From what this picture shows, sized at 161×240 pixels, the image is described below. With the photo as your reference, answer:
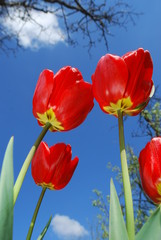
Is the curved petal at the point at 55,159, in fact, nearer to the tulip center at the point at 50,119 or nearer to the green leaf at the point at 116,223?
the tulip center at the point at 50,119

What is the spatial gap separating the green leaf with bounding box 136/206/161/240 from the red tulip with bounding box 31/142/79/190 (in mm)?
184

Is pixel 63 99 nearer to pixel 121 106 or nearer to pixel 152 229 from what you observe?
pixel 121 106

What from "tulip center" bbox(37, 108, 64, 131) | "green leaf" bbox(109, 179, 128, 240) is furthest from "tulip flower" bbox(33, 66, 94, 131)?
"green leaf" bbox(109, 179, 128, 240)

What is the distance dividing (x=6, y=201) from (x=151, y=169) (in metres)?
0.17

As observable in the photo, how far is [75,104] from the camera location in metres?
0.40

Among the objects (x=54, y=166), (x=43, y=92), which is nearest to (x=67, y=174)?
(x=54, y=166)

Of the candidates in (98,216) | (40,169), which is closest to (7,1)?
(98,216)

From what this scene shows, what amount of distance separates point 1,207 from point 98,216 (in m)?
4.29

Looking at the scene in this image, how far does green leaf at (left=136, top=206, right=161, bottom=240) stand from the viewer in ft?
0.91

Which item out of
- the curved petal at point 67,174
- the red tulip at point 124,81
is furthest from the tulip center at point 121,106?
the curved petal at point 67,174

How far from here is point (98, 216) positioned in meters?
4.39

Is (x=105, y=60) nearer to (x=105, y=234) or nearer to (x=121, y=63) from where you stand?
(x=121, y=63)

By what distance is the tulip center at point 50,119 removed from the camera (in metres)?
0.41

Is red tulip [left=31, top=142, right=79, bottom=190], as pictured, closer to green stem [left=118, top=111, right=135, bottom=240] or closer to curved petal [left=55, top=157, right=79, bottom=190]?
curved petal [left=55, top=157, right=79, bottom=190]
